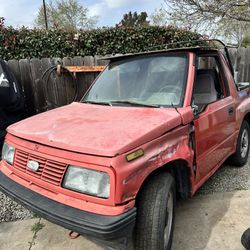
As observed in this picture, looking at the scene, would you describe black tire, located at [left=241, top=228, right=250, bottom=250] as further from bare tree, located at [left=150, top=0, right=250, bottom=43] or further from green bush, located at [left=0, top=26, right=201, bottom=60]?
bare tree, located at [left=150, top=0, right=250, bottom=43]

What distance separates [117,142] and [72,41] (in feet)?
17.7

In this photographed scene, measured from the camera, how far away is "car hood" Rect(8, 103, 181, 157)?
2.19m

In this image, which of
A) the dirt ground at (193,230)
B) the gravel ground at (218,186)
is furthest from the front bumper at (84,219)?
the gravel ground at (218,186)

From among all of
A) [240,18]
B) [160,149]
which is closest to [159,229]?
[160,149]

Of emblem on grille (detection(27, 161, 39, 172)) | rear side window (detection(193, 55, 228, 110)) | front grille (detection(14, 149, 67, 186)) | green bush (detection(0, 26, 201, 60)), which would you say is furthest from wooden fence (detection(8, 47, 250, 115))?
emblem on grille (detection(27, 161, 39, 172))

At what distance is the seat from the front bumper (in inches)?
65.2

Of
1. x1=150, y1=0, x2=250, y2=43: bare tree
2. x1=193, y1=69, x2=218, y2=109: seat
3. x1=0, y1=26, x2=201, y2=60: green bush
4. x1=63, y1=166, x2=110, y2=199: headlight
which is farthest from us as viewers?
x1=150, y1=0, x2=250, y2=43: bare tree

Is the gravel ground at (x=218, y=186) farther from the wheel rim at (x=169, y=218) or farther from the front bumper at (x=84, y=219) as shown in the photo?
the front bumper at (x=84, y=219)

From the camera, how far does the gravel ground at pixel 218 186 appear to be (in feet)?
12.0

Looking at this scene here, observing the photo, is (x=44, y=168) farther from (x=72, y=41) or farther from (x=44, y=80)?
(x=72, y=41)

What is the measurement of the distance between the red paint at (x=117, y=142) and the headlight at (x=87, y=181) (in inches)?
1.6

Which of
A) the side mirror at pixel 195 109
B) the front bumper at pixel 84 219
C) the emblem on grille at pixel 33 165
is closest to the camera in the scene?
the front bumper at pixel 84 219

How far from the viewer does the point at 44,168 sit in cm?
240

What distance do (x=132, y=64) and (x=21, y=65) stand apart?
11.5ft
